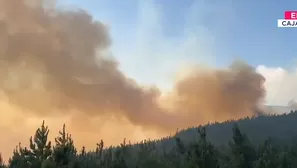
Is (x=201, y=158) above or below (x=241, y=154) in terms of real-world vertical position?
below

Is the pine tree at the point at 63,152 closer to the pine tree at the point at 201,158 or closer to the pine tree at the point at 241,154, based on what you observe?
the pine tree at the point at 201,158

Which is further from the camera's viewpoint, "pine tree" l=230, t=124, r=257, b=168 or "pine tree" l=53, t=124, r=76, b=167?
"pine tree" l=230, t=124, r=257, b=168

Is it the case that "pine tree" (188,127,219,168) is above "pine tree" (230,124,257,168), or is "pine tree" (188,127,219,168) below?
below

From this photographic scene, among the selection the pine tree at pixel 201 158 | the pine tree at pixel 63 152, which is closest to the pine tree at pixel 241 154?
the pine tree at pixel 201 158

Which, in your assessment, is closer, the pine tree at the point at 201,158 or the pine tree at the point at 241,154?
the pine tree at the point at 201,158

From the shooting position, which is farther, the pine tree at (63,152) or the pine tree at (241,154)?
the pine tree at (241,154)

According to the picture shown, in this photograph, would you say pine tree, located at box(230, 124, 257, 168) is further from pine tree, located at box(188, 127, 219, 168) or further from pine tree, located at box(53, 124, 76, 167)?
pine tree, located at box(53, 124, 76, 167)

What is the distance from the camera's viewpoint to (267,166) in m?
46.3

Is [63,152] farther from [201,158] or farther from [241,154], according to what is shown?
[241,154]

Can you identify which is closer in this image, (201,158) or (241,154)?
(201,158)

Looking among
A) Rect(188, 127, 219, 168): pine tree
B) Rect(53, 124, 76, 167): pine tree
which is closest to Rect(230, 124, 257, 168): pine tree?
Rect(188, 127, 219, 168): pine tree

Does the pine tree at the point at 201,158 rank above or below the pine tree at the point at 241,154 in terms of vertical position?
below

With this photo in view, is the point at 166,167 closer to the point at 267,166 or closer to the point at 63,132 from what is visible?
the point at 267,166

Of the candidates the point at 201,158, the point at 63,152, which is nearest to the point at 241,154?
the point at 201,158
